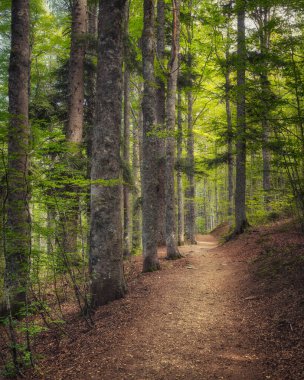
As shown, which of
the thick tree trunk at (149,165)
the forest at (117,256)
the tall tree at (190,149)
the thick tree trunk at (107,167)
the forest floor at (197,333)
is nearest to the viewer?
the forest floor at (197,333)

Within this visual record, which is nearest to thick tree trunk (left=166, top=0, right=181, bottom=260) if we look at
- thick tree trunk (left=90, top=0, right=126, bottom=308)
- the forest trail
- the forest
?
the forest

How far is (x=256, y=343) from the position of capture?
4.16 m

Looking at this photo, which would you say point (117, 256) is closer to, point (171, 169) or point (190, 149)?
point (171, 169)

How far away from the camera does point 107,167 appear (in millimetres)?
6473

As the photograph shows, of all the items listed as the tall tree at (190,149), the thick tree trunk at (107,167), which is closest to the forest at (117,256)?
the thick tree trunk at (107,167)

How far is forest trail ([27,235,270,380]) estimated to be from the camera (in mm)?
3680

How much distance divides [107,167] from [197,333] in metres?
3.83

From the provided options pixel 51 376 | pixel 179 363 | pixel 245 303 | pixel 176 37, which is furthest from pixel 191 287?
pixel 176 37

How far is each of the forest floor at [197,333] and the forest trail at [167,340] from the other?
0.01 m

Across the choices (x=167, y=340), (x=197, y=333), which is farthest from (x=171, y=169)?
(x=167, y=340)

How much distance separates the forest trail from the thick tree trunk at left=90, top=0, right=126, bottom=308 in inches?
25.7

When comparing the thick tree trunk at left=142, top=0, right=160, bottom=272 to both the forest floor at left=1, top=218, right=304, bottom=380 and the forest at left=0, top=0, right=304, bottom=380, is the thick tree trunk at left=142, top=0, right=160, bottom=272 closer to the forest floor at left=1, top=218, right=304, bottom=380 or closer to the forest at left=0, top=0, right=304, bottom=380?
the forest at left=0, top=0, right=304, bottom=380

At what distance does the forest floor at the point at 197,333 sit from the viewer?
3662mm

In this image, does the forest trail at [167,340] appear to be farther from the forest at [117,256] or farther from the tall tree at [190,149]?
the tall tree at [190,149]
